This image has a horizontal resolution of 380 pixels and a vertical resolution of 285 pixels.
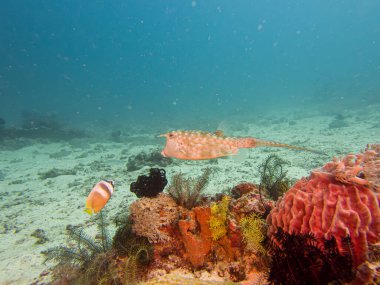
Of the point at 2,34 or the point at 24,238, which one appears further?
the point at 2,34

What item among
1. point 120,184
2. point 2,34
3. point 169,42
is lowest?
point 120,184

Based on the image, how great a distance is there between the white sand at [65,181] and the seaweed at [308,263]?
2.19 metres

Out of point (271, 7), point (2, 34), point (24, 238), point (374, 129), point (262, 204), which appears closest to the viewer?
point (262, 204)

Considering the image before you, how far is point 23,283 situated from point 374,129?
76.2ft

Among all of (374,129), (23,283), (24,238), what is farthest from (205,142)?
(374,129)

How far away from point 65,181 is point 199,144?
1117 cm

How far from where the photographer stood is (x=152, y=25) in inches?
6462

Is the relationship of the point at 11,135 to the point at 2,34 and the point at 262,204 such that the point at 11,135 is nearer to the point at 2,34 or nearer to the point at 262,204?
the point at 262,204

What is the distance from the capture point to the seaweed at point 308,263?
2410mm

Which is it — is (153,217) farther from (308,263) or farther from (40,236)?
(40,236)

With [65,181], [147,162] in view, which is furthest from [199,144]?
[65,181]

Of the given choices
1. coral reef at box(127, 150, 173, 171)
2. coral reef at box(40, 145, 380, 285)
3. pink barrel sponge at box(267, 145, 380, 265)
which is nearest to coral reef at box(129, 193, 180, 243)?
coral reef at box(40, 145, 380, 285)

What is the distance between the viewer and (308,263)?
2543 mm

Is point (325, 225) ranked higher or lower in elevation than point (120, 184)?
higher
